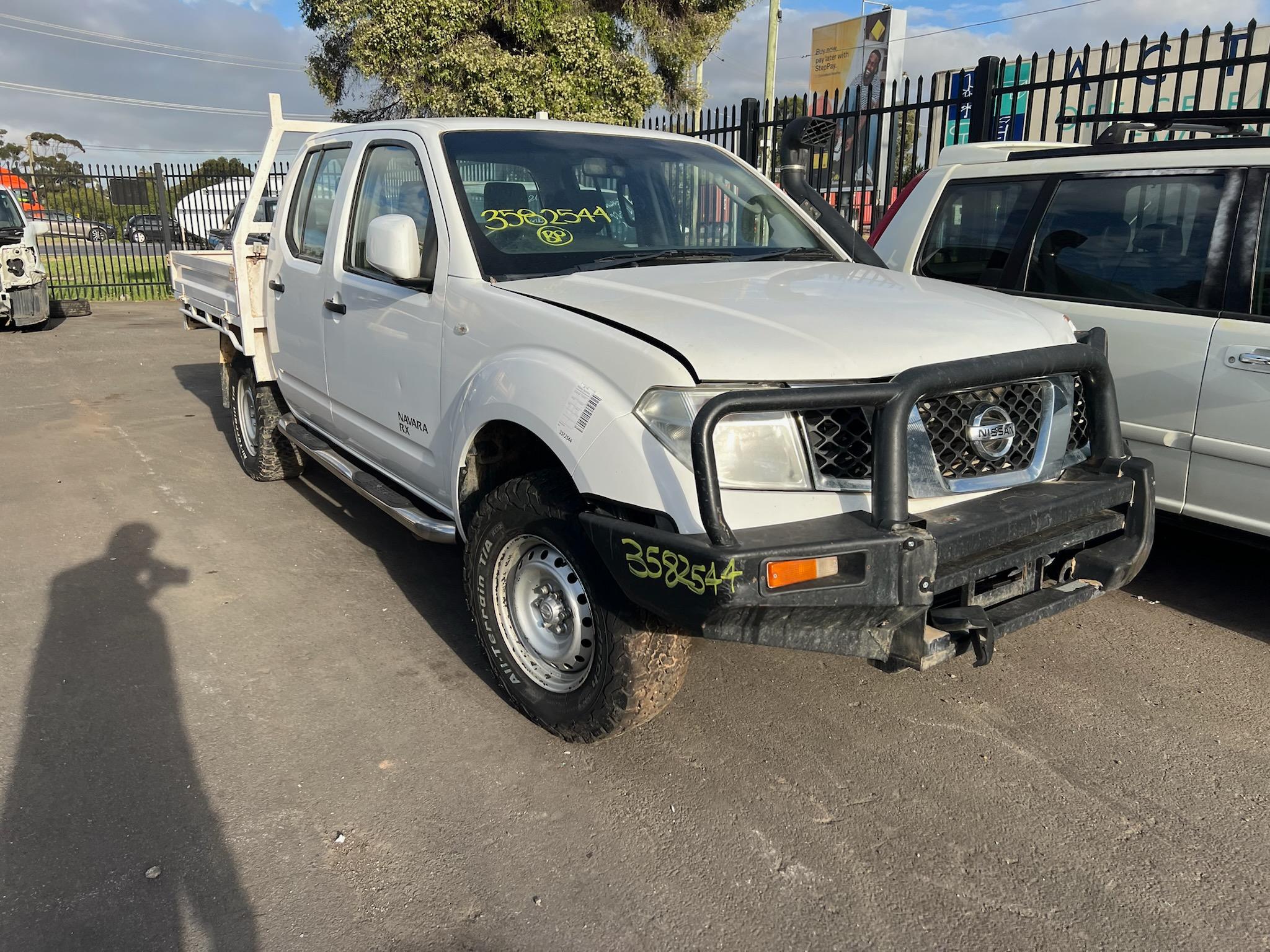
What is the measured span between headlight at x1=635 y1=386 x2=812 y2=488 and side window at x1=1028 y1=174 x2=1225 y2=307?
96.3 inches

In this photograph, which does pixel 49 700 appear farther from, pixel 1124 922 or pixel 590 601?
pixel 1124 922

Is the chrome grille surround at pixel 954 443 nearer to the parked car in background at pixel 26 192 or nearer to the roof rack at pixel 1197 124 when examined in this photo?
the roof rack at pixel 1197 124

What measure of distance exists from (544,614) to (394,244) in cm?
145

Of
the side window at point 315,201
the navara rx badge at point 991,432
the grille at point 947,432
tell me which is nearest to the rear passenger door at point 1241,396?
the grille at point 947,432

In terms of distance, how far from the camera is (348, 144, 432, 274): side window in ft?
13.1

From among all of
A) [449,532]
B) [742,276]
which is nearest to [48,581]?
[449,532]

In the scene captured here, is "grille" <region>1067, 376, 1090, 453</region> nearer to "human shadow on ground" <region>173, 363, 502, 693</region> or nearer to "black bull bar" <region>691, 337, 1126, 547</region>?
"black bull bar" <region>691, 337, 1126, 547</region>

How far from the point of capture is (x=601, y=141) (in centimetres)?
435

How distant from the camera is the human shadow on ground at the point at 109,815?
2.52 meters

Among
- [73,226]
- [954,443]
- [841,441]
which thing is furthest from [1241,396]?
[73,226]

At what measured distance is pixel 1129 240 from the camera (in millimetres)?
4402

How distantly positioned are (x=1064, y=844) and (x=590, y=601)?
1.54 metres

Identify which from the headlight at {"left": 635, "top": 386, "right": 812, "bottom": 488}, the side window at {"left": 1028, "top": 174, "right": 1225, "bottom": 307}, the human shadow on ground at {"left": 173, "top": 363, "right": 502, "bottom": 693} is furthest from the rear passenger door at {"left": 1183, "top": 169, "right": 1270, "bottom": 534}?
the human shadow on ground at {"left": 173, "top": 363, "right": 502, "bottom": 693}

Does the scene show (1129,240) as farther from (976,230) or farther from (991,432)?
(991,432)
